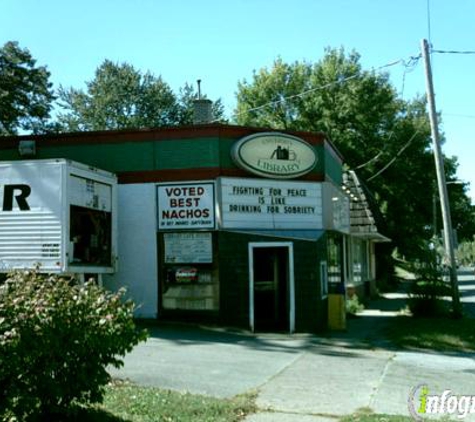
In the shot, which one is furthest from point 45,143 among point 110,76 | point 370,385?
point 110,76

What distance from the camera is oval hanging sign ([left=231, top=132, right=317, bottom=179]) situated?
15672 millimetres

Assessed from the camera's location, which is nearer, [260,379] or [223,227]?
[260,379]

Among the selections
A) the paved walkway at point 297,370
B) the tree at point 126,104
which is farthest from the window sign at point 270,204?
the tree at point 126,104

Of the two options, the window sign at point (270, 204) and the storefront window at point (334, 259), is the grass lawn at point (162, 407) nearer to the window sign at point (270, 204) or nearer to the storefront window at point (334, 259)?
the window sign at point (270, 204)

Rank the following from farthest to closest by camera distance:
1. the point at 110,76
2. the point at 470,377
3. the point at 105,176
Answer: the point at 110,76
the point at 105,176
the point at 470,377

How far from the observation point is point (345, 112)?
3791 centimetres

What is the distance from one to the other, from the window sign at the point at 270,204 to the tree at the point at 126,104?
2961cm

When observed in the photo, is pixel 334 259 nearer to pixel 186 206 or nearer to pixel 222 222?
pixel 222 222

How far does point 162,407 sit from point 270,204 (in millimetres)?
8927

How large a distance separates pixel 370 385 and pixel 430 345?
4562 millimetres

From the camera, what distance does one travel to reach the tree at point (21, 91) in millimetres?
35562

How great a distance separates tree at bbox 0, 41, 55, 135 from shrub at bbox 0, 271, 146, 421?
29.6 m

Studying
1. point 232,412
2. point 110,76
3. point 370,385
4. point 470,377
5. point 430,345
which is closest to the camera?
point 232,412

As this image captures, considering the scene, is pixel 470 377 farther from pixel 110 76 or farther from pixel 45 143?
pixel 110 76
